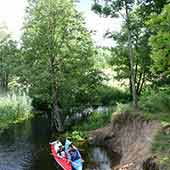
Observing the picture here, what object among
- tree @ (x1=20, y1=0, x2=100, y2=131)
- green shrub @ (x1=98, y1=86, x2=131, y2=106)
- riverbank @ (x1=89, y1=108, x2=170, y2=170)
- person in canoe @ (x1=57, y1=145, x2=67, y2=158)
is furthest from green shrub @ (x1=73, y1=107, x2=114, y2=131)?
green shrub @ (x1=98, y1=86, x2=131, y2=106)

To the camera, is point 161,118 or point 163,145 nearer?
point 163,145

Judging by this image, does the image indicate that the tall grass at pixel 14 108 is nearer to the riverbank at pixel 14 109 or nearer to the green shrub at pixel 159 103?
the riverbank at pixel 14 109

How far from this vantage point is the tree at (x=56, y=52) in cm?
3762

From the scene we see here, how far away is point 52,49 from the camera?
38.2 m

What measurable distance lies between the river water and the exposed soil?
1.28 meters

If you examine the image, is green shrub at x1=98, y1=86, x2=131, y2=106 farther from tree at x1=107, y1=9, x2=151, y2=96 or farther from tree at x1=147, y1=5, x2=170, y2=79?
tree at x1=147, y1=5, x2=170, y2=79

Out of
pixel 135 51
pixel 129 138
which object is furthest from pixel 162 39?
pixel 135 51

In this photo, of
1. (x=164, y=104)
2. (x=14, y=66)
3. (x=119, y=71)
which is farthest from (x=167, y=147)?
(x=14, y=66)

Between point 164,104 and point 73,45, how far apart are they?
647 inches

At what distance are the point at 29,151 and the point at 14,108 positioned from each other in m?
18.8

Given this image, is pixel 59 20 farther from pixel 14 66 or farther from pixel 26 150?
pixel 26 150

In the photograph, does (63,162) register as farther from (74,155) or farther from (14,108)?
(14,108)

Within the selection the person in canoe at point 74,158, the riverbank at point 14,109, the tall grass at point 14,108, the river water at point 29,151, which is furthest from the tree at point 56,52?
the person in canoe at point 74,158

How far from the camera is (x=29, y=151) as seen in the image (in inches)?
1180
